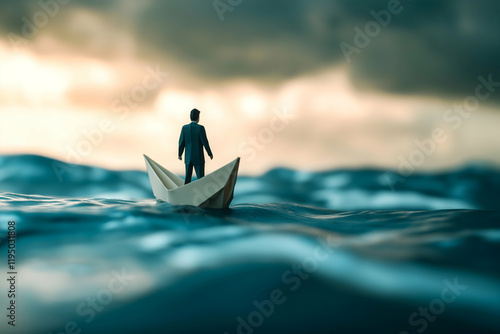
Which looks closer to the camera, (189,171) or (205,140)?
(205,140)

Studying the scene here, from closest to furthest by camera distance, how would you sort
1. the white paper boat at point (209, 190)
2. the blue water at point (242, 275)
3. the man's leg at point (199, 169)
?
1. the blue water at point (242, 275)
2. the white paper boat at point (209, 190)
3. the man's leg at point (199, 169)

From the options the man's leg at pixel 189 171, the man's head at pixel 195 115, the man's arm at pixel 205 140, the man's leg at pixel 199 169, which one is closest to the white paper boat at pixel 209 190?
the man's leg at pixel 189 171

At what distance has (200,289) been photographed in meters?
4.62

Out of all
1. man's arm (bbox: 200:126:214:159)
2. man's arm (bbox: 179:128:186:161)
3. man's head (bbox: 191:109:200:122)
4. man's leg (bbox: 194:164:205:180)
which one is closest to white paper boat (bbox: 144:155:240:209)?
man's leg (bbox: 194:164:205:180)

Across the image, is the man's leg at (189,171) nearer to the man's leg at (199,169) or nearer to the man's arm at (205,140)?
the man's leg at (199,169)

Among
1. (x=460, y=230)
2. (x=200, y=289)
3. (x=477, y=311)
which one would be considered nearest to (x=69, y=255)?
(x=200, y=289)

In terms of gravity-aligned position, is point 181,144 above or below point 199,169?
above

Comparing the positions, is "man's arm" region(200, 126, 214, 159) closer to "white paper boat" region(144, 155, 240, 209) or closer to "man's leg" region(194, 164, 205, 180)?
"man's leg" region(194, 164, 205, 180)

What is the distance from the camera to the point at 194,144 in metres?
8.75

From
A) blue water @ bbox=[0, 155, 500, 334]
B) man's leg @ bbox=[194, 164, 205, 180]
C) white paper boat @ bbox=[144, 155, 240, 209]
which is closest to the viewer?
blue water @ bbox=[0, 155, 500, 334]

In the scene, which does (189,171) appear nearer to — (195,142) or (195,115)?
(195,142)

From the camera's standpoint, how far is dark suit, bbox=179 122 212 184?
8.73 metres

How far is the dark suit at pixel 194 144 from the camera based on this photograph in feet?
28.6

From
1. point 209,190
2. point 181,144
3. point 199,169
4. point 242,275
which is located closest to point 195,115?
point 181,144
